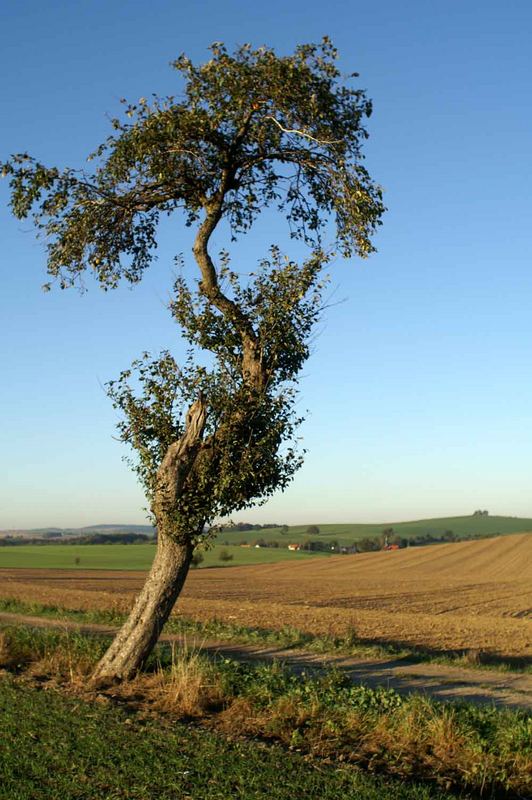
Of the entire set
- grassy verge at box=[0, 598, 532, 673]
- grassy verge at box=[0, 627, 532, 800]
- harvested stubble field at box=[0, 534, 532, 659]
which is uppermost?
grassy verge at box=[0, 627, 532, 800]

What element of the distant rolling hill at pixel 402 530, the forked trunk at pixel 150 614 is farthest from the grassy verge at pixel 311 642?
the distant rolling hill at pixel 402 530

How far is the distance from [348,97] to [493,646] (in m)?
16.5

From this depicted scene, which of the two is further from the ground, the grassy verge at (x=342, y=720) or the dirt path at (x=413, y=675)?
the grassy verge at (x=342, y=720)

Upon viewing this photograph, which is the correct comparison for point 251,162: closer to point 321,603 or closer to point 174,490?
point 174,490

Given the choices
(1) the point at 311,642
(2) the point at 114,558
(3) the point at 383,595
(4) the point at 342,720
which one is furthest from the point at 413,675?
(2) the point at 114,558

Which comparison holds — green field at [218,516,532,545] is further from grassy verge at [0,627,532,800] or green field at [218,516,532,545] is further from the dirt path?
grassy verge at [0,627,532,800]

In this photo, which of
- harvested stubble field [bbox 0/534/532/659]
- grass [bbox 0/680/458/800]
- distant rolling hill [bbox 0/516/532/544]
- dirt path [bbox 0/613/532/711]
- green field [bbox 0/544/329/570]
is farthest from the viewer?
distant rolling hill [bbox 0/516/532/544]

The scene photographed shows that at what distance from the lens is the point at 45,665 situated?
13617 mm

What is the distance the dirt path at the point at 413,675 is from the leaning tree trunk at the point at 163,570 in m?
0.83

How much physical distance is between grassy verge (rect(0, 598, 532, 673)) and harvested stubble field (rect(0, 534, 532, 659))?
2.47 metres

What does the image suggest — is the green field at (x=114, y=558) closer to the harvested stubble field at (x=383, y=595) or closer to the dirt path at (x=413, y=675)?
the harvested stubble field at (x=383, y=595)

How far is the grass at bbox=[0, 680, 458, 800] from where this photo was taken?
23.4 feet

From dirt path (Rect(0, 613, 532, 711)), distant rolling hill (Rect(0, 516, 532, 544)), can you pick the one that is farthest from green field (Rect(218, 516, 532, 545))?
dirt path (Rect(0, 613, 532, 711))

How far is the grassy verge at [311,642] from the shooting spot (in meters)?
17.9
